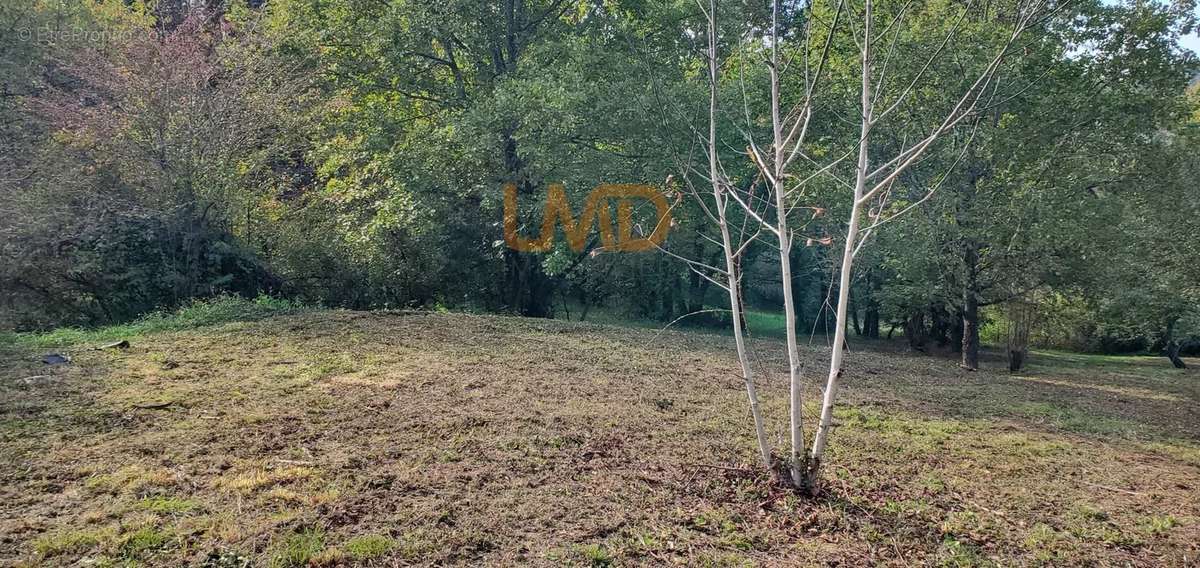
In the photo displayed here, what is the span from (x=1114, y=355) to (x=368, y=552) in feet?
50.8

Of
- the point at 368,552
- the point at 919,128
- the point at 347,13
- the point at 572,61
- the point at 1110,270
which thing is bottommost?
the point at 368,552

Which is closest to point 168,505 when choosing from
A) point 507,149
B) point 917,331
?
point 507,149

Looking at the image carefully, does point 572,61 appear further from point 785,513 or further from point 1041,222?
point 785,513

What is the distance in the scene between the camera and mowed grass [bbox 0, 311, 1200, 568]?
2.55 metres

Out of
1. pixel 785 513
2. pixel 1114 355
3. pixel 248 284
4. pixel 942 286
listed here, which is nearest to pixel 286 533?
pixel 785 513

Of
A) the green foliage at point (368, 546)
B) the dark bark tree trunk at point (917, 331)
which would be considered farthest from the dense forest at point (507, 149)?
the green foliage at point (368, 546)

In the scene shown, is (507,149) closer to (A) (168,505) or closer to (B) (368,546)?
(A) (168,505)

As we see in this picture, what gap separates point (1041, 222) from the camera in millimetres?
6586

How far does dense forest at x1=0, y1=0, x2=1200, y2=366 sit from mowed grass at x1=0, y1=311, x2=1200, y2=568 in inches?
75.4

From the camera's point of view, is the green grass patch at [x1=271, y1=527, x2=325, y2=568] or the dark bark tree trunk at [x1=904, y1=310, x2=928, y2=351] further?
the dark bark tree trunk at [x1=904, y1=310, x2=928, y2=351]

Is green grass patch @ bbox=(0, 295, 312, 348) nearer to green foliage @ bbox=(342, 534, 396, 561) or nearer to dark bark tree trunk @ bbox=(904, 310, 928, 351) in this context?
green foliage @ bbox=(342, 534, 396, 561)

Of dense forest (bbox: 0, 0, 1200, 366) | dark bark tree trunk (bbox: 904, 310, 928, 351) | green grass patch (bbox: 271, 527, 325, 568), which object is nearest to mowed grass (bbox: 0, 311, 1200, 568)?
green grass patch (bbox: 271, 527, 325, 568)

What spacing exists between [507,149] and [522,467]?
21.4 feet

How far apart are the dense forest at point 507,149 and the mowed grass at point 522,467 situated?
1.92 meters
